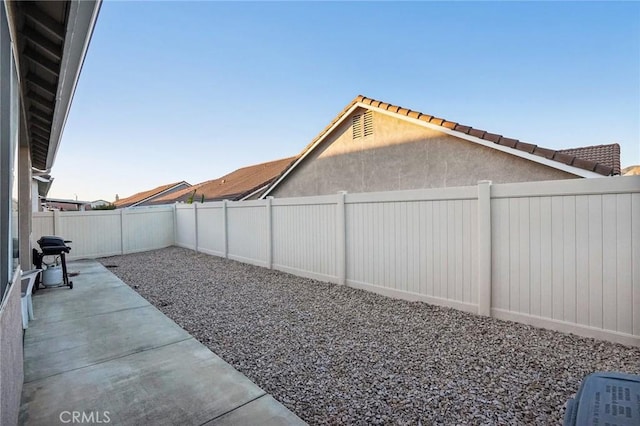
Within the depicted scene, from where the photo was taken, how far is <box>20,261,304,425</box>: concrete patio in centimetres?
250

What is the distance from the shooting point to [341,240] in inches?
256

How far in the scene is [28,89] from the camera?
15.2 feet

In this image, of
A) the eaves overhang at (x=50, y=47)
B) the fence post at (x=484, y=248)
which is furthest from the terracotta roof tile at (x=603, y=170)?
the eaves overhang at (x=50, y=47)

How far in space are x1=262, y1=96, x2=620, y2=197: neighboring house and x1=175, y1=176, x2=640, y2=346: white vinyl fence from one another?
2950 millimetres

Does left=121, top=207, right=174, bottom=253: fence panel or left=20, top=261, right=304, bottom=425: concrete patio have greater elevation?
left=121, top=207, right=174, bottom=253: fence panel

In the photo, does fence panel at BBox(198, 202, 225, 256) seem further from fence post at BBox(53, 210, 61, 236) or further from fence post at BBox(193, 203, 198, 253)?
fence post at BBox(53, 210, 61, 236)

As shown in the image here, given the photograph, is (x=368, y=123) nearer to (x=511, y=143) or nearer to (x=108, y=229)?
(x=511, y=143)

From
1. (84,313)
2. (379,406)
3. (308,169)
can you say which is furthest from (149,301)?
(308,169)

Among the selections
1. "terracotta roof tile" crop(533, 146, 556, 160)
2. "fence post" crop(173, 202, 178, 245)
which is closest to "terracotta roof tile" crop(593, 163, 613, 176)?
"terracotta roof tile" crop(533, 146, 556, 160)

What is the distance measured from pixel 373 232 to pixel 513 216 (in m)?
2.36

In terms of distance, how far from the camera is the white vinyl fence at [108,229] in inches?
434

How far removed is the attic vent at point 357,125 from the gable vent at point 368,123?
21 centimetres

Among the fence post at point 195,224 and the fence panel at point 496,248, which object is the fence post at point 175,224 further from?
the fence panel at point 496,248

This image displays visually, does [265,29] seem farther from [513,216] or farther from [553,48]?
[513,216]
